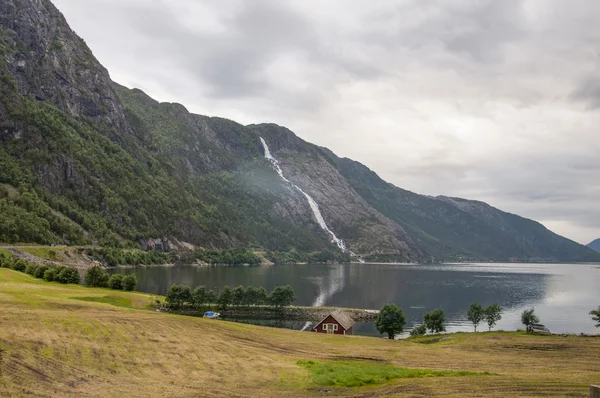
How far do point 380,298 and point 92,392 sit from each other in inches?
5827

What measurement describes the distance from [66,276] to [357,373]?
89384 millimetres

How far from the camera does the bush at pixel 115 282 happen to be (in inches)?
4567

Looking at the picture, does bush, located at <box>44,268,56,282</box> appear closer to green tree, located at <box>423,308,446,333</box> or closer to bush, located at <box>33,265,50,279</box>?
bush, located at <box>33,265,50,279</box>

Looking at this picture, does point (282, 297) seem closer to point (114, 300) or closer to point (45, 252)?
point (114, 300)

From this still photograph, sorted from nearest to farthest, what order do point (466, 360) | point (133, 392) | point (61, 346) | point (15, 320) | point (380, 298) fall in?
point (133, 392), point (61, 346), point (15, 320), point (466, 360), point (380, 298)

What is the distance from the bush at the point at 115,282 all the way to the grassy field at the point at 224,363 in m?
55.4

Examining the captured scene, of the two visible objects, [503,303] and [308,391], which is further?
[503,303]

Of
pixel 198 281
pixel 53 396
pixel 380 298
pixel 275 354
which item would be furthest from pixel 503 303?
pixel 53 396

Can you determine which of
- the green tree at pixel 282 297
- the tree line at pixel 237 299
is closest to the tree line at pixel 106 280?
the tree line at pixel 237 299

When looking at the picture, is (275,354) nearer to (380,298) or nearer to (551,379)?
(551,379)

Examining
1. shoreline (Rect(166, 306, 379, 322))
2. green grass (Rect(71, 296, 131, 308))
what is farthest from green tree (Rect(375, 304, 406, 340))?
green grass (Rect(71, 296, 131, 308))

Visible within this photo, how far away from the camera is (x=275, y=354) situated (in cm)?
4584

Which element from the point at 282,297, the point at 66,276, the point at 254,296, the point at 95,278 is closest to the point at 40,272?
the point at 66,276

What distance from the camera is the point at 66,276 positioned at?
10719 centimetres
